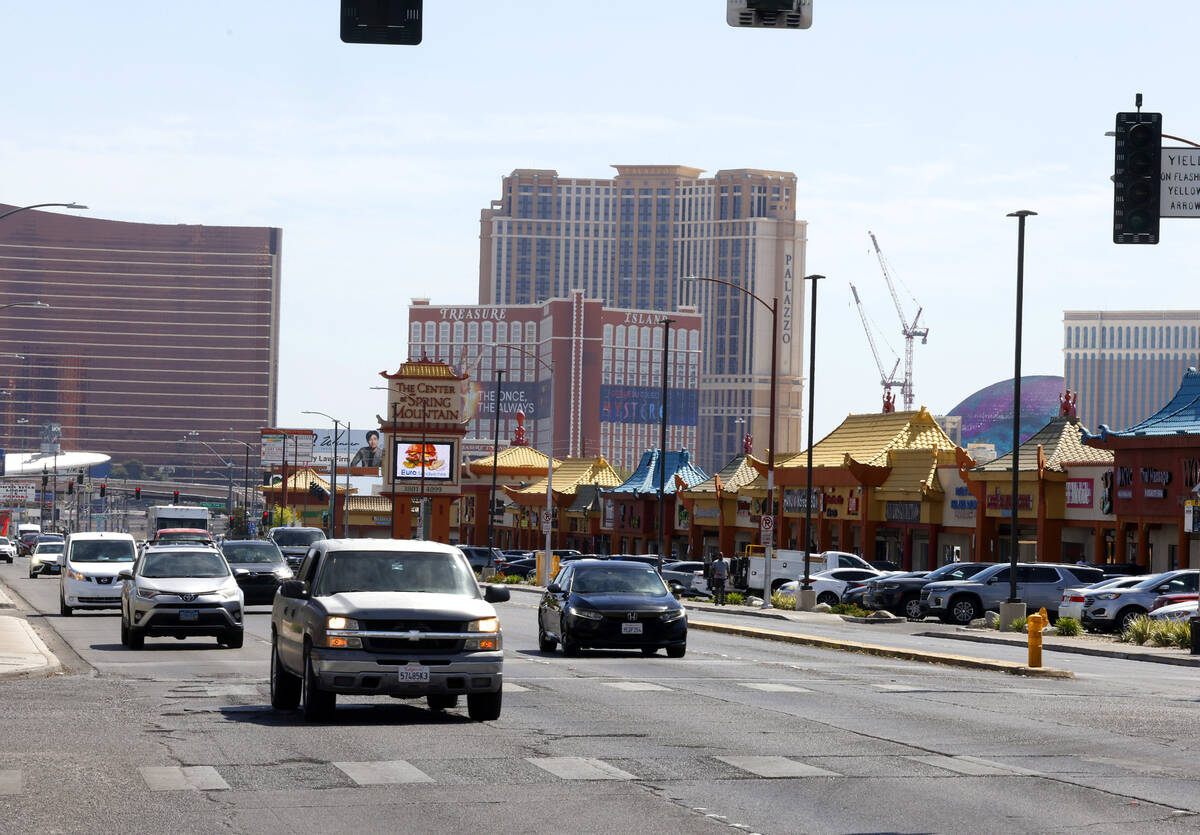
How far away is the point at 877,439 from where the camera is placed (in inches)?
2985

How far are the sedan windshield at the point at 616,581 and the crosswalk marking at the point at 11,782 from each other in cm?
1553

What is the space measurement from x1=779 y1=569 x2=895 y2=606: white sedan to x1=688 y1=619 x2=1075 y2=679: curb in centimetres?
1459

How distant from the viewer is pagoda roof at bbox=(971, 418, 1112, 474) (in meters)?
64.0

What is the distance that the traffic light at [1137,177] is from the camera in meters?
22.9

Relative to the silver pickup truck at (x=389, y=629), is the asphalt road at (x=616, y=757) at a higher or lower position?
lower

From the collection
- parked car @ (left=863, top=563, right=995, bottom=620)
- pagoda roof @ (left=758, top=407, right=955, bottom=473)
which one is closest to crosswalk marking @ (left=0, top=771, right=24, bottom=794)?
parked car @ (left=863, top=563, right=995, bottom=620)

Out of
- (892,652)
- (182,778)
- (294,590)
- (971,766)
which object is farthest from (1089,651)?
(182,778)

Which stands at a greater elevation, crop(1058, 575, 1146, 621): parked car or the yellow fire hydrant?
the yellow fire hydrant

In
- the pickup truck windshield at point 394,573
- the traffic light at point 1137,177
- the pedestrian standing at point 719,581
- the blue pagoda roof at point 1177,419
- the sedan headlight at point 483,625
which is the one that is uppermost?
the traffic light at point 1137,177

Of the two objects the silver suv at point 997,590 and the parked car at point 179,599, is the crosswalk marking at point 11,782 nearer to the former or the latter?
the parked car at point 179,599

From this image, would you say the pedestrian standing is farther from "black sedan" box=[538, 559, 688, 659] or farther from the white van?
"black sedan" box=[538, 559, 688, 659]

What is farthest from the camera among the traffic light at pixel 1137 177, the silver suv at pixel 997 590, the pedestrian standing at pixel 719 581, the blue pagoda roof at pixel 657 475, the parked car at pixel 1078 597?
the blue pagoda roof at pixel 657 475

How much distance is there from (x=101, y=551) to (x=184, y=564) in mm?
10437

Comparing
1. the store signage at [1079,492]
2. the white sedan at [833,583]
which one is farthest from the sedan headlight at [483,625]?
the store signage at [1079,492]
